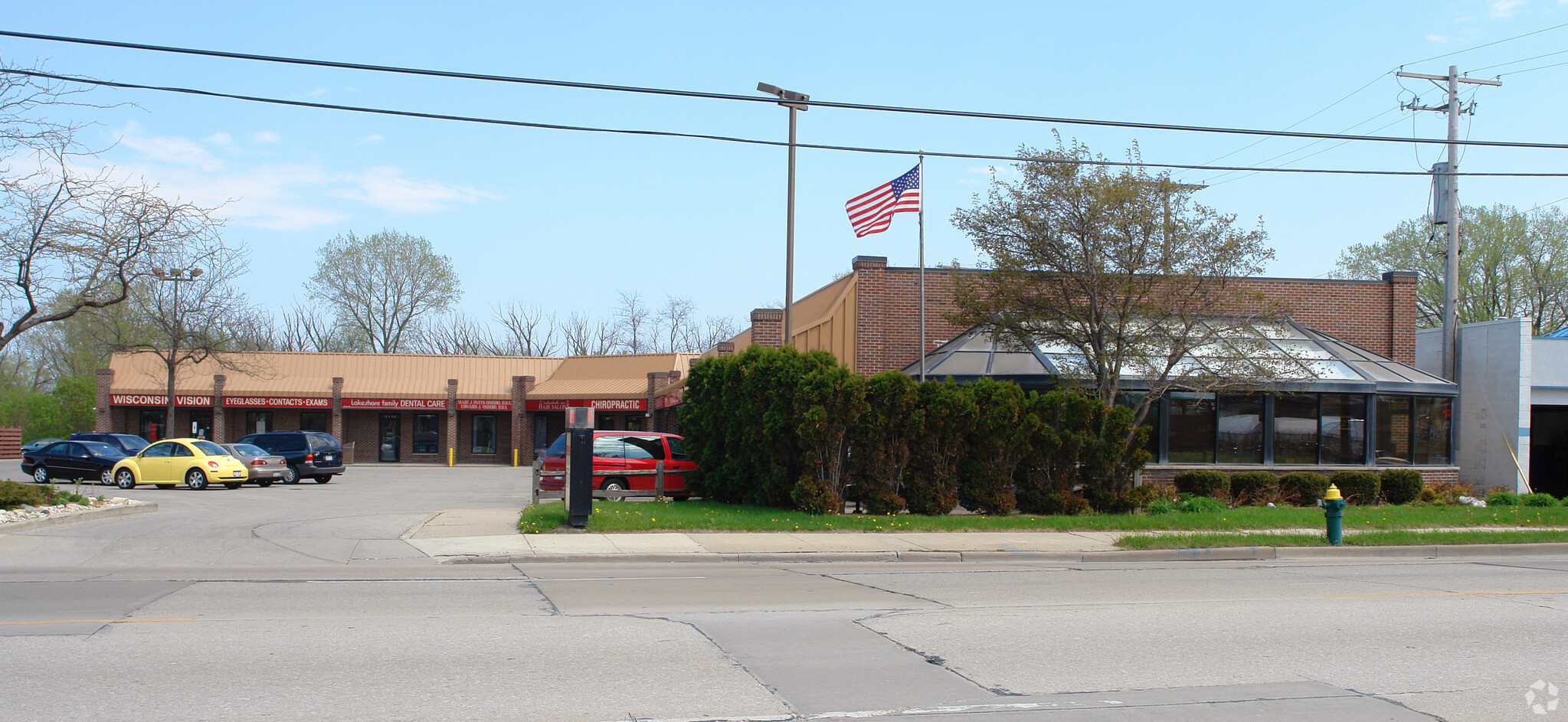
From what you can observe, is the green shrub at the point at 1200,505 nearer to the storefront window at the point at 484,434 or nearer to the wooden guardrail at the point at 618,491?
the wooden guardrail at the point at 618,491

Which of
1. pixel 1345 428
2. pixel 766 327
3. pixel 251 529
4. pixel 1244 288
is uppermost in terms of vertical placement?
pixel 1244 288

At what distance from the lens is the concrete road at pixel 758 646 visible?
614 cm

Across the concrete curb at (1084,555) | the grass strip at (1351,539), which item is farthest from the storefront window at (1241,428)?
the concrete curb at (1084,555)

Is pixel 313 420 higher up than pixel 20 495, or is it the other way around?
pixel 313 420

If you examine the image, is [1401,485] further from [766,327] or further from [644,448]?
[644,448]

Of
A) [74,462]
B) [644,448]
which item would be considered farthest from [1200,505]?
[74,462]

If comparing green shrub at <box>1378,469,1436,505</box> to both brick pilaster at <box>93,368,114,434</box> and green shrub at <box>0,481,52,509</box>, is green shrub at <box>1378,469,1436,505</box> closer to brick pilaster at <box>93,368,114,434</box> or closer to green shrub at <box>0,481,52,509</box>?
green shrub at <box>0,481,52,509</box>

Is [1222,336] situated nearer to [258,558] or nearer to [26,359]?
[258,558]

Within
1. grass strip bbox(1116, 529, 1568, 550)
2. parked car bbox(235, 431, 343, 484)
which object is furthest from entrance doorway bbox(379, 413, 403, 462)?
grass strip bbox(1116, 529, 1568, 550)

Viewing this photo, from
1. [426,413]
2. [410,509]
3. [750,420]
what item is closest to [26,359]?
[426,413]

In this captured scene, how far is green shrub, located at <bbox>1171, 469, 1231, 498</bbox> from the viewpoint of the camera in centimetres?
2214

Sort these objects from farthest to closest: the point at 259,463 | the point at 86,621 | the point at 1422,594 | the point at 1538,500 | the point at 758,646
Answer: the point at 259,463
the point at 1538,500
the point at 1422,594
the point at 86,621
the point at 758,646

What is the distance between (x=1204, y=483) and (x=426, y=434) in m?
35.7

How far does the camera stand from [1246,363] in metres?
20.5
